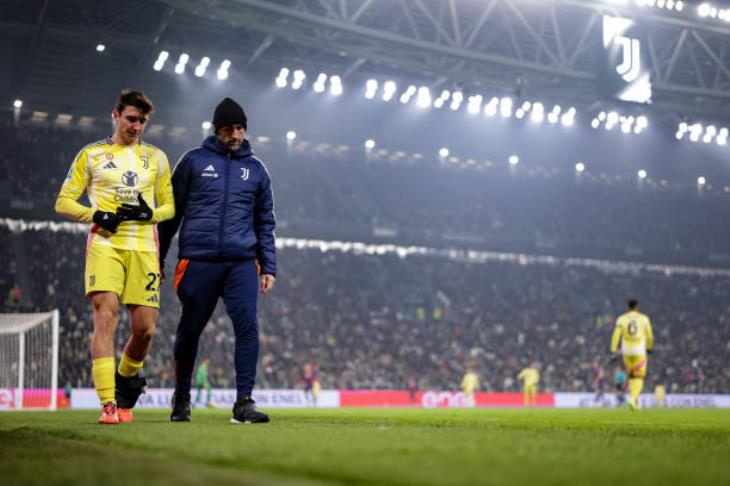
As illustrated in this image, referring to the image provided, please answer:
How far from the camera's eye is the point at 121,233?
6.50 m

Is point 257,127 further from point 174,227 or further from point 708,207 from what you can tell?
point 174,227

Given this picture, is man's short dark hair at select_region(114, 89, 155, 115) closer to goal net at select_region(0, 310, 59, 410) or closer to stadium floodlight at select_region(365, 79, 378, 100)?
goal net at select_region(0, 310, 59, 410)

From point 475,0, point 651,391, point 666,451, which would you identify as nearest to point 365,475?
point 666,451

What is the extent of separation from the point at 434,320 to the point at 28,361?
56.0 feet

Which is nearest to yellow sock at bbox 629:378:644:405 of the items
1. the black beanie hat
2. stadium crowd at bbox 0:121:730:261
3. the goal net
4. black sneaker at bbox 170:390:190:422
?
the goal net

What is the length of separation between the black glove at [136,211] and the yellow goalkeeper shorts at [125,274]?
0.76 feet

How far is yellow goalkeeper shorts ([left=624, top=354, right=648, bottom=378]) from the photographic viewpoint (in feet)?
54.6

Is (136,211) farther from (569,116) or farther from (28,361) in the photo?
(569,116)

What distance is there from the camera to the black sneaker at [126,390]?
6.82 m

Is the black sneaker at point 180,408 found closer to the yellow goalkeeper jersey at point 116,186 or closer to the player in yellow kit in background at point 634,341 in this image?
the yellow goalkeeper jersey at point 116,186

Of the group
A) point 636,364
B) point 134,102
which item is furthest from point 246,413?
point 636,364

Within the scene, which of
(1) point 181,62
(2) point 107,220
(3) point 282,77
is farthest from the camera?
(3) point 282,77

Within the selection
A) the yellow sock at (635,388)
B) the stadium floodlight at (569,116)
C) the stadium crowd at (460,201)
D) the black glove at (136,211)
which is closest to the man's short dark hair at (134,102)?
the black glove at (136,211)

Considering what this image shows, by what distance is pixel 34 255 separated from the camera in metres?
30.8
